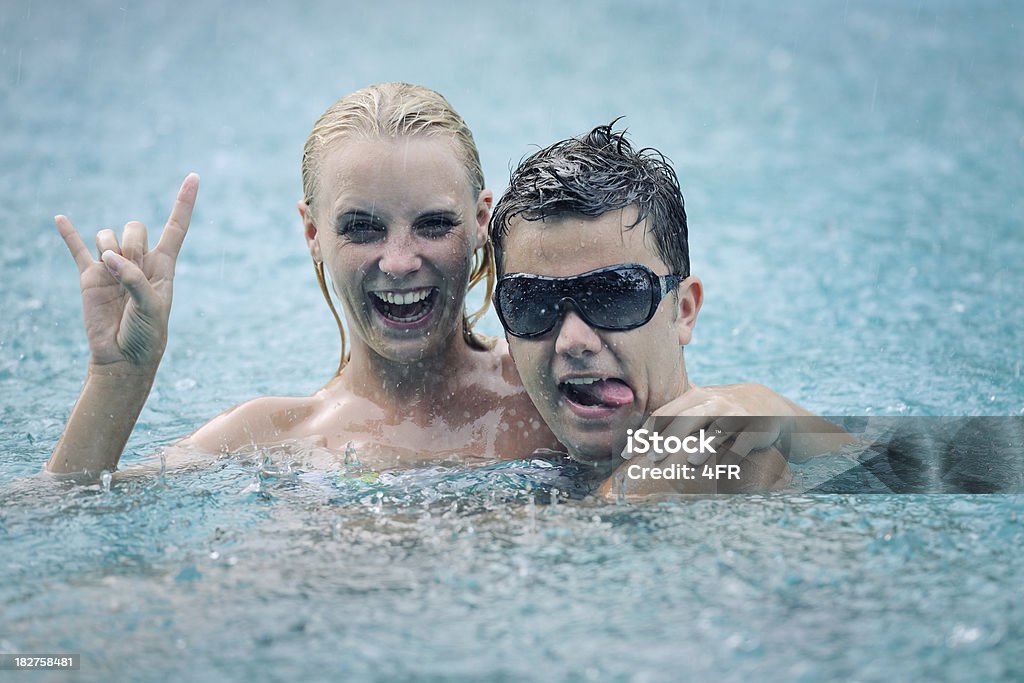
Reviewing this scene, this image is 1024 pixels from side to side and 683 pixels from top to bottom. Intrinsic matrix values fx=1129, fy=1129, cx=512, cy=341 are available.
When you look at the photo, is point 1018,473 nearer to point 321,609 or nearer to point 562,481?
point 562,481

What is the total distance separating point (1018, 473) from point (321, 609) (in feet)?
7.36

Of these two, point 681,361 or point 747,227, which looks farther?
point 747,227

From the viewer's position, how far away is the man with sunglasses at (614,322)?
3213mm

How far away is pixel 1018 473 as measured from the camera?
356cm

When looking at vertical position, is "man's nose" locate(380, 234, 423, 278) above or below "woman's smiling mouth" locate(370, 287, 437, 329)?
above

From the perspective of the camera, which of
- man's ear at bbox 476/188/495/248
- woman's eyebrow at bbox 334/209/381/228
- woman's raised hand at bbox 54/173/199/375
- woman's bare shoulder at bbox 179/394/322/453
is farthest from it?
woman's bare shoulder at bbox 179/394/322/453

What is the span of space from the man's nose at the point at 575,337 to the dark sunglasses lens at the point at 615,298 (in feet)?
0.10

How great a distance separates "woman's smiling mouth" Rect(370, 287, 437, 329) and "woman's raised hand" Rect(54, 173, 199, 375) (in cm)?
67

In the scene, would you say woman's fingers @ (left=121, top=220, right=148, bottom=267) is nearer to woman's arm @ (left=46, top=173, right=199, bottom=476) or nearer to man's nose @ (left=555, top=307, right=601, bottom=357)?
woman's arm @ (left=46, top=173, right=199, bottom=476)

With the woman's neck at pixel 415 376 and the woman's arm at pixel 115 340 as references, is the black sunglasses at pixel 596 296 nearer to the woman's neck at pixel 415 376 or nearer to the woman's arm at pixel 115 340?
the woman's neck at pixel 415 376

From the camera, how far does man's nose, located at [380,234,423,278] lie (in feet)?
11.7

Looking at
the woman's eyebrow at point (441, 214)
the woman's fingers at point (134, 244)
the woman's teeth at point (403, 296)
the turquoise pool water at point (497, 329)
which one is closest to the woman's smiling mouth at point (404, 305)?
the woman's teeth at point (403, 296)

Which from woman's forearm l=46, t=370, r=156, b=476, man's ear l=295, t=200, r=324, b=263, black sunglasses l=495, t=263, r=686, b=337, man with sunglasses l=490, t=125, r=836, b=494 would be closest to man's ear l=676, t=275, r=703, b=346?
man with sunglasses l=490, t=125, r=836, b=494

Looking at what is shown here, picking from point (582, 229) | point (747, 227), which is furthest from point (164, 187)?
point (582, 229)
